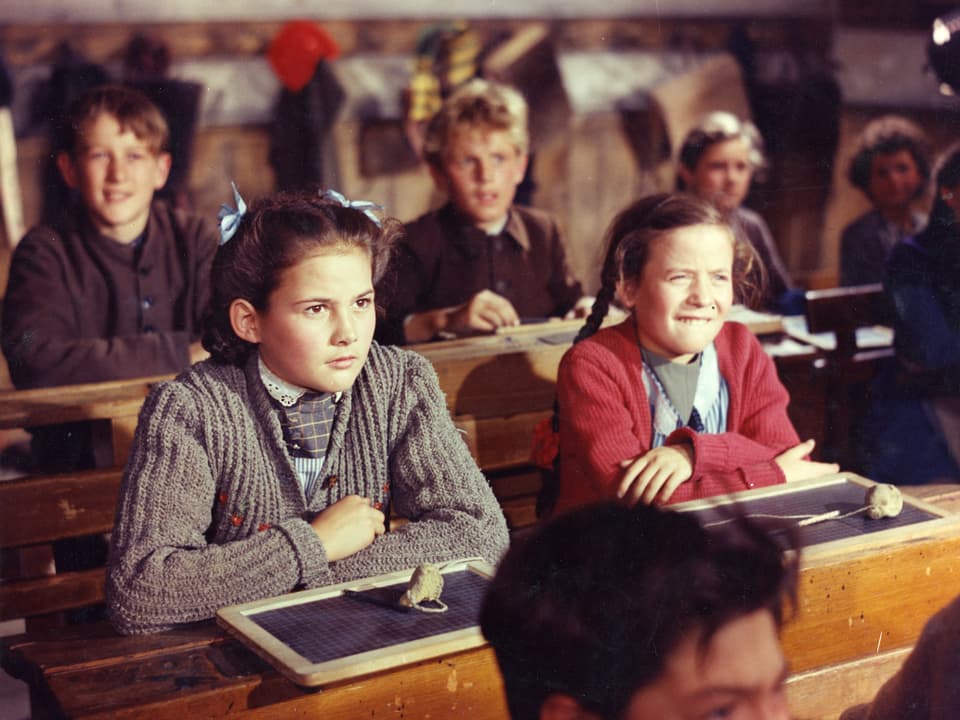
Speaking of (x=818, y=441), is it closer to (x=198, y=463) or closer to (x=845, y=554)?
(x=845, y=554)

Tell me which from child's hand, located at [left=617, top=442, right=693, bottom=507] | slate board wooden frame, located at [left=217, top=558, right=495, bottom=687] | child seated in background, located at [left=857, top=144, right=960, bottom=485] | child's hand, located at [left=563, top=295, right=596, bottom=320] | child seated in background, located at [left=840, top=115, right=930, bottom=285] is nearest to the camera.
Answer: slate board wooden frame, located at [left=217, top=558, right=495, bottom=687]

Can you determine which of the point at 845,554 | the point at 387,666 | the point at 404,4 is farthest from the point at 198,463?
the point at 404,4

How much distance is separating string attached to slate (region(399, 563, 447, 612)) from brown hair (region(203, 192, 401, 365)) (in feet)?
1.87

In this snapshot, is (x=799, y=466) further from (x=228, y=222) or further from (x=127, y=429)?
(x=127, y=429)

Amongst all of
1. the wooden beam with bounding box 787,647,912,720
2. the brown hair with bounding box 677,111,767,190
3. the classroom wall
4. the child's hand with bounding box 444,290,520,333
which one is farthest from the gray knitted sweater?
the classroom wall

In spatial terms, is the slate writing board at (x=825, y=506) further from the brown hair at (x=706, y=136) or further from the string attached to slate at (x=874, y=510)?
the brown hair at (x=706, y=136)

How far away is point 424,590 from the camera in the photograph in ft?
5.90

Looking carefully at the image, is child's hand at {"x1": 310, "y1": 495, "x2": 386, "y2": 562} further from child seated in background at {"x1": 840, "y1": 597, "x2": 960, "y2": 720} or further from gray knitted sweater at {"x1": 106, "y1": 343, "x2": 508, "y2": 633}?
child seated in background at {"x1": 840, "y1": 597, "x2": 960, "y2": 720}

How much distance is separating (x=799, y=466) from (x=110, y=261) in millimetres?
2159

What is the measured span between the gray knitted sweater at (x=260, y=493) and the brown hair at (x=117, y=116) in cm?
175

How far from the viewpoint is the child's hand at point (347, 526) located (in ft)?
6.69

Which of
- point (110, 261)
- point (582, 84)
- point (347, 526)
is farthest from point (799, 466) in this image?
point (582, 84)

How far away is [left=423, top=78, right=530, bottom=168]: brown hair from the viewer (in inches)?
154

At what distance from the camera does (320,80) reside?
19.3 ft
